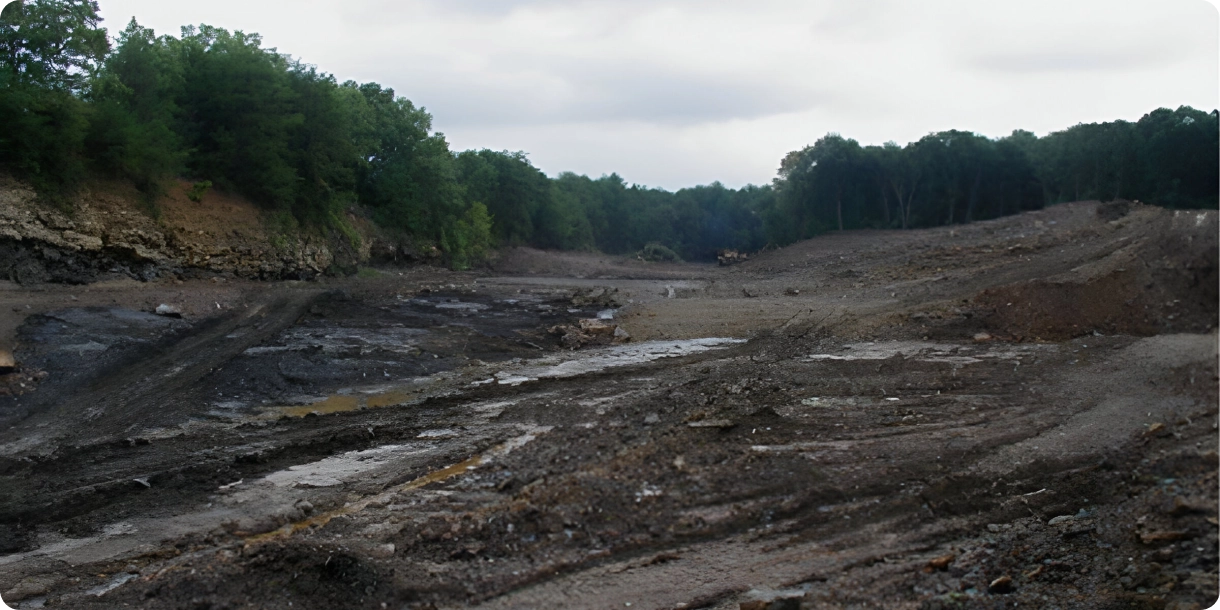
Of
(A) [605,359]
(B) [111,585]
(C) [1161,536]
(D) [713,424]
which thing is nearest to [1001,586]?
(C) [1161,536]

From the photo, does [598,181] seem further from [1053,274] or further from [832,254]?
[1053,274]

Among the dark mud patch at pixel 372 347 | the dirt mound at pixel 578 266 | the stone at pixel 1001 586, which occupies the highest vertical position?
the dirt mound at pixel 578 266

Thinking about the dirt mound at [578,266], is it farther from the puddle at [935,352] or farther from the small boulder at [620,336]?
the puddle at [935,352]

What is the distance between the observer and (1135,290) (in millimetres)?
7578

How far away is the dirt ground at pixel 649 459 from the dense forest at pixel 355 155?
45.2 inches

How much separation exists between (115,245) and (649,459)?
19.3 m

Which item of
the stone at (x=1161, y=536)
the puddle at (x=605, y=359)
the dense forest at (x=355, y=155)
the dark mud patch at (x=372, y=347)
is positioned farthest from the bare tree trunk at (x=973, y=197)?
the stone at (x=1161, y=536)

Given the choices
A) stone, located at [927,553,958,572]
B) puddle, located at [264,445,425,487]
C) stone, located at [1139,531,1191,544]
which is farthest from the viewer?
puddle, located at [264,445,425,487]

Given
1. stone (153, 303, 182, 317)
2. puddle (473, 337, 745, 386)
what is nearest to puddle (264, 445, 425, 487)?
puddle (473, 337, 745, 386)

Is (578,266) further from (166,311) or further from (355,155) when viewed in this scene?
(166,311)

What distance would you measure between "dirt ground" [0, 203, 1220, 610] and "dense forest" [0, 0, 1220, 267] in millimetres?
1147

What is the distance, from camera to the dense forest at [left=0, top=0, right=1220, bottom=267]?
37.6 feet

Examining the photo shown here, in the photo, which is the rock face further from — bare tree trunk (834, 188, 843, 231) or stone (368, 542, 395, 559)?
bare tree trunk (834, 188, 843, 231)

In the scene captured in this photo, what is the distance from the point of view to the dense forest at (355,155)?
11.5 m
